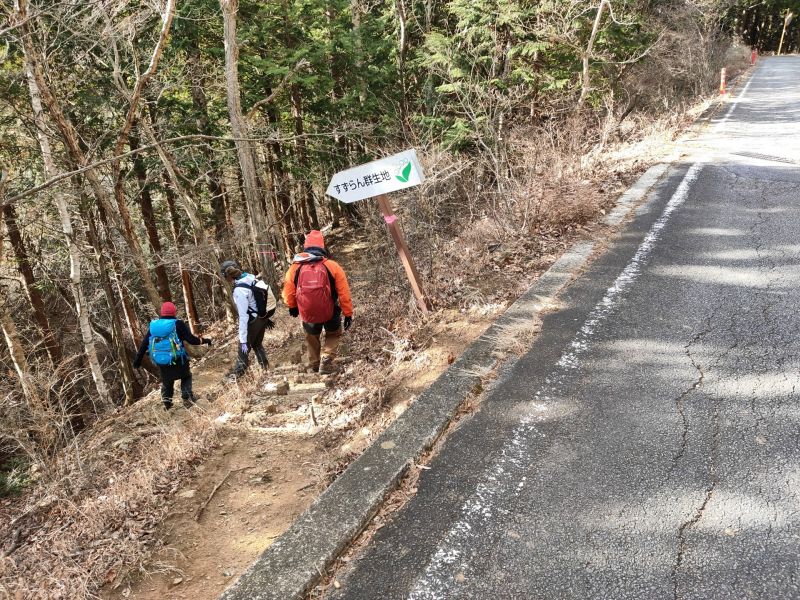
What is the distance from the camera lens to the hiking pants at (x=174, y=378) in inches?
292

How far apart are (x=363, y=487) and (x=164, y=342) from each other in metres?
5.16

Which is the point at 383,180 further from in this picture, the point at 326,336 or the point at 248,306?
the point at 248,306

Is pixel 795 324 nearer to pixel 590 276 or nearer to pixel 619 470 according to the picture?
pixel 590 276

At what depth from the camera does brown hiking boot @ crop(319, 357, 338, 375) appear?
20.8 ft

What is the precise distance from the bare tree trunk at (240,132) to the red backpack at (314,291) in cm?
517

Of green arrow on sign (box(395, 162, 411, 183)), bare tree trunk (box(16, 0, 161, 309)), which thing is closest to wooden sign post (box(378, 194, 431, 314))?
green arrow on sign (box(395, 162, 411, 183))

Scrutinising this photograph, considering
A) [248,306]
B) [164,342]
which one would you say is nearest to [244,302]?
[248,306]

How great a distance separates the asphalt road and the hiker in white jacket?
4.30 m

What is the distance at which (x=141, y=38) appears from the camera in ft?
39.8

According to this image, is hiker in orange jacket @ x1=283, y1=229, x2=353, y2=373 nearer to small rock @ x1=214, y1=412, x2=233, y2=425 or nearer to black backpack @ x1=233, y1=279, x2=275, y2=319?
black backpack @ x1=233, y1=279, x2=275, y2=319

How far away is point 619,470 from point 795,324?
2639mm

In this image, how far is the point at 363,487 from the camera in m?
3.15

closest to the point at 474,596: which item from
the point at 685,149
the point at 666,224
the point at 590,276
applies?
the point at 590,276

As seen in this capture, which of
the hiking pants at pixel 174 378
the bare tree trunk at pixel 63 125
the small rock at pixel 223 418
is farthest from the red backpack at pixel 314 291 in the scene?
the bare tree trunk at pixel 63 125
